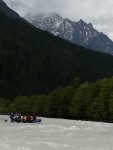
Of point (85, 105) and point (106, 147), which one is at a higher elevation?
point (85, 105)

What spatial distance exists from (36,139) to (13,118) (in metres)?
60.7

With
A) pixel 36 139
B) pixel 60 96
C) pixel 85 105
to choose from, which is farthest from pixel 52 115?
pixel 36 139

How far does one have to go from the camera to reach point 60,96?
183 meters

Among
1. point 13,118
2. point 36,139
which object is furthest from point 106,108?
point 36,139

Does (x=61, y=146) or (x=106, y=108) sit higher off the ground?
(x=106, y=108)

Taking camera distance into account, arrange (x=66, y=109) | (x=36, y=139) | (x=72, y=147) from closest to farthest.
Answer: (x=72, y=147) → (x=36, y=139) → (x=66, y=109)

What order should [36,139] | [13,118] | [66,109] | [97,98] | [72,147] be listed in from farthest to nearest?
[66,109]
[97,98]
[13,118]
[36,139]
[72,147]

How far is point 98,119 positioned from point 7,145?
9454 cm

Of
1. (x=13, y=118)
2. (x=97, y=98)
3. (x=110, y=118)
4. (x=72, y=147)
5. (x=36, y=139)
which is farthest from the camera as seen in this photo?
(x=97, y=98)

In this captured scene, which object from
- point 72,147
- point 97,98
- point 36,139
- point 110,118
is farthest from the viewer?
point 97,98

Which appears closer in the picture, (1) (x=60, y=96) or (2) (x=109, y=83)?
(2) (x=109, y=83)

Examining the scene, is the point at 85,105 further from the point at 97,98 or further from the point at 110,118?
the point at 110,118

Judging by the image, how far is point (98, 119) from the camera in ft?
494

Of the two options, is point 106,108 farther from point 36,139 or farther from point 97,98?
point 36,139
